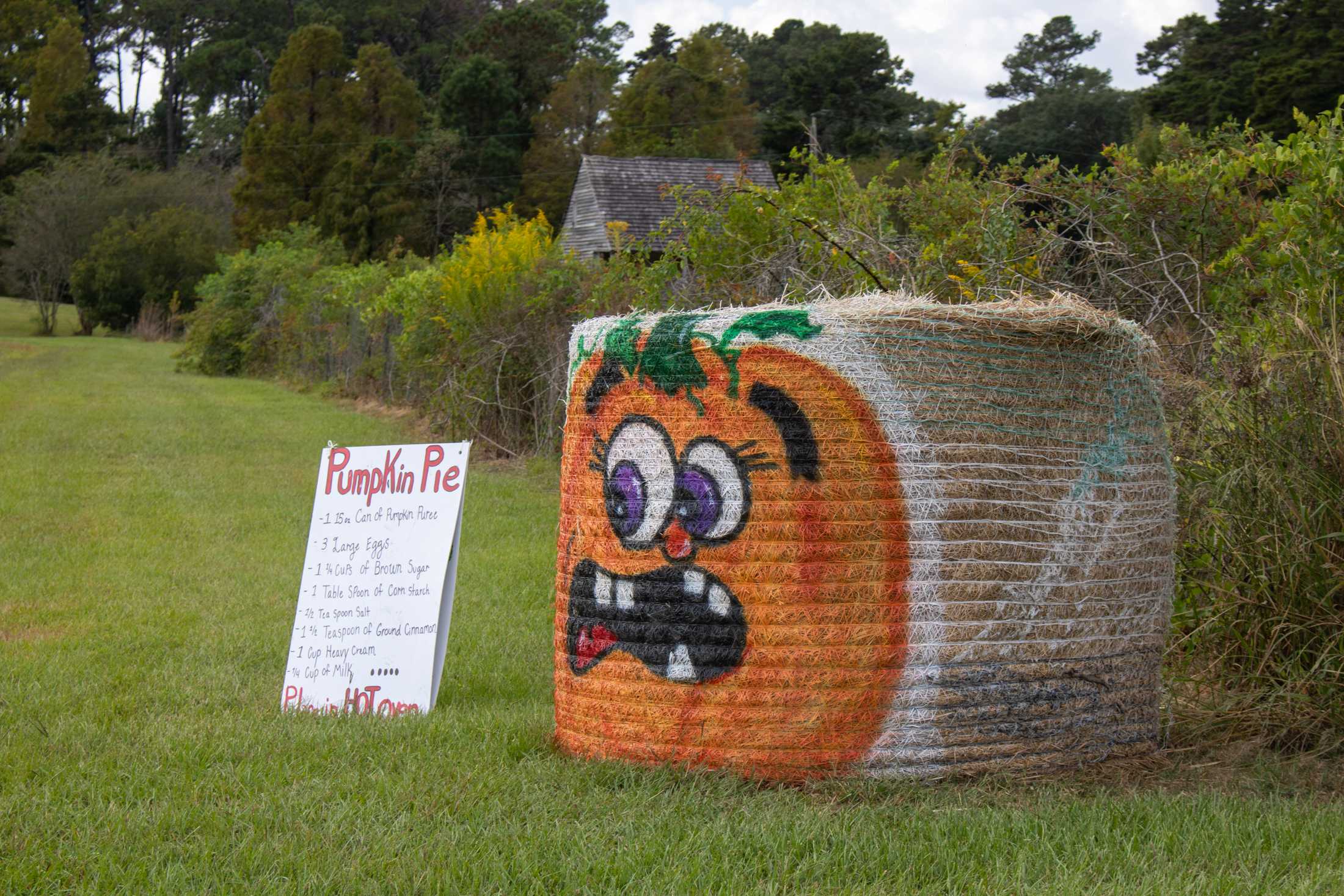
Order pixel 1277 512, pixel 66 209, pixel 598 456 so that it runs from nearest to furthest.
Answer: pixel 598 456, pixel 1277 512, pixel 66 209

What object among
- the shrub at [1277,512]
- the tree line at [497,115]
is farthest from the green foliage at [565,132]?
the shrub at [1277,512]

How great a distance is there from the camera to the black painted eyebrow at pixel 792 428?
3703mm

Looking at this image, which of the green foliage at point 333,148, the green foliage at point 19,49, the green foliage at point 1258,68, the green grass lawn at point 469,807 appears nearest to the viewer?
the green grass lawn at point 469,807

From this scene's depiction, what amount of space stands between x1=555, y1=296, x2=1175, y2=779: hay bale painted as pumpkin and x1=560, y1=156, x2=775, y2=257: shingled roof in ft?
83.9

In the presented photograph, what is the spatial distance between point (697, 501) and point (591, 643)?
0.59 metres

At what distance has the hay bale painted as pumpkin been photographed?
3686 mm

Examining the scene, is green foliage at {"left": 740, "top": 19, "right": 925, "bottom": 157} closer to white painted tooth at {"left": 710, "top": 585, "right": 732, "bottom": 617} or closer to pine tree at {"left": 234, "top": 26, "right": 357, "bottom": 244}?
pine tree at {"left": 234, "top": 26, "right": 357, "bottom": 244}

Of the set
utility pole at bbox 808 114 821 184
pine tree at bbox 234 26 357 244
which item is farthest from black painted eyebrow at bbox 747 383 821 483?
pine tree at bbox 234 26 357 244

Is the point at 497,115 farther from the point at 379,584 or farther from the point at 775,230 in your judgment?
the point at 379,584

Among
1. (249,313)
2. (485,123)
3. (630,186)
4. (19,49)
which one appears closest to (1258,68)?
(630,186)

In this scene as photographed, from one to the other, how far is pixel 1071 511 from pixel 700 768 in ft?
4.50

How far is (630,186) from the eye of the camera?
30.7 meters

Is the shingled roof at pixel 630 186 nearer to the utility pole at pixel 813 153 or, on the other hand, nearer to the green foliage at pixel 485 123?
the green foliage at pixel 485 123

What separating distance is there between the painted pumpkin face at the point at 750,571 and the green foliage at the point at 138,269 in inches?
1897
